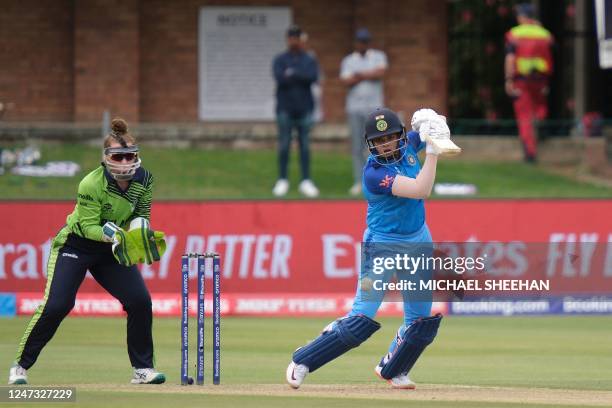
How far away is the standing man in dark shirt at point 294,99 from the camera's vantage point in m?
18.1

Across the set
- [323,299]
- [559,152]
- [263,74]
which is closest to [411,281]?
[323,299]

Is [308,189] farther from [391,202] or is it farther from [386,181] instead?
[386,181]

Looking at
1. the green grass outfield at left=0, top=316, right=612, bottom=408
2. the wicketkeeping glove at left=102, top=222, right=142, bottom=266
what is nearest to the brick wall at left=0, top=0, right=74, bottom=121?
the green grass outfield at left=0, top=316, right=612, bottom=408

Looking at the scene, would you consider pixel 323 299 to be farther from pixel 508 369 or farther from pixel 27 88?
pixel 27 88

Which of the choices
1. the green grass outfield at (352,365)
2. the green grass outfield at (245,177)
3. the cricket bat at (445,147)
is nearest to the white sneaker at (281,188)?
the green grass outfield at (245,177)

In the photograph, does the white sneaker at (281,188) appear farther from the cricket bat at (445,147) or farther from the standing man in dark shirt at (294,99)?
the cricket bat at (445,147)

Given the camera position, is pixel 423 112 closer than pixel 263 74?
Yes

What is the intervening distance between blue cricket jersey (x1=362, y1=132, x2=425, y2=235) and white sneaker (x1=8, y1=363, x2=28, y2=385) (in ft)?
8.50

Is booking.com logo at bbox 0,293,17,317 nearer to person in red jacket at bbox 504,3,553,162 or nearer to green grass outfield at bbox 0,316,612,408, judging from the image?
green grass outfield at bbox 0,316,612,408

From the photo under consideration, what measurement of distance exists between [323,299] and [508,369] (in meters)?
4.92

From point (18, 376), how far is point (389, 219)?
2766 millimetres

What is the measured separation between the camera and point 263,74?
21.0 m

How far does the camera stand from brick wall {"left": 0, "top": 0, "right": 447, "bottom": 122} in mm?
20656

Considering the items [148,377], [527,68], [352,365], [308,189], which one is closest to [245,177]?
[308,189]
